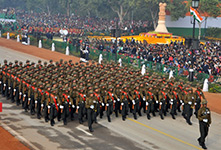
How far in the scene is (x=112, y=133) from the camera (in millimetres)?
15242

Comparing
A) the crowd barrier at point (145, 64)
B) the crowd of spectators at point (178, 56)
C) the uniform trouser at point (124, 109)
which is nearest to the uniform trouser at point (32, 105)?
the uniform trouser at point (124, 109)

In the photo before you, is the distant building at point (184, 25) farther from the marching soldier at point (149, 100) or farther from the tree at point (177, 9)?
the marching soldier at point (149, 100)

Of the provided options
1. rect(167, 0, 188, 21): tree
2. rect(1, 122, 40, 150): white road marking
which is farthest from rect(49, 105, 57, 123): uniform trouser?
rect(167, 0, 188, 21): tree

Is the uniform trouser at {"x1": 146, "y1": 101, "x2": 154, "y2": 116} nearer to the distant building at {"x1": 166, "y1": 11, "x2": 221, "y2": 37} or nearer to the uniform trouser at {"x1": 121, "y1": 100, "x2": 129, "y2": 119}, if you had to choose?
the uniform trouser at {"x1": 121, "y1": 100, "x2": 129, "y2": 119}

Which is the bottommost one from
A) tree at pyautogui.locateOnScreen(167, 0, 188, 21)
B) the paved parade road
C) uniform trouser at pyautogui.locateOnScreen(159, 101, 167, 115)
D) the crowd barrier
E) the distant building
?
the paved parade road

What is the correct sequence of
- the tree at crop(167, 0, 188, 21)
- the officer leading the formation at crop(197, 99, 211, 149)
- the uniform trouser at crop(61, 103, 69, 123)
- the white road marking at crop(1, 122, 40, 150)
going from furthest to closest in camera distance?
1. the tree at crop(167, 0, 188, 21)
2. the uniform trouser at crop(61, 103, 69, 123)
3. the officer leading the formation at crop(197, 99, 211, 149)
4. the white road marking at crop(1, 122, 40, 150)

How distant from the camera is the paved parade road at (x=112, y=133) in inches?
545

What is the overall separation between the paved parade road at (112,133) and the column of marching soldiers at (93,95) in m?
0.41

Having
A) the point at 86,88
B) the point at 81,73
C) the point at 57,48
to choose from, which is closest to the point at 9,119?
the point at 86,88

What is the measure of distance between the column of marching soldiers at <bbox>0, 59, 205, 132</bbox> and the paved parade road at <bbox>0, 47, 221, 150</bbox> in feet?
1.33

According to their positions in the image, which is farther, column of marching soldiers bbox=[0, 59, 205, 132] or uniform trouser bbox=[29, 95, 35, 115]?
uniform trouser bbox=[29, 95, 35, 115]

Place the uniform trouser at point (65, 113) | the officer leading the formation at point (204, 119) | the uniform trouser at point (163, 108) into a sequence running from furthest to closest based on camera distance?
the uniform trouser at point (163, 108) → the uniform trouser at point (65, 113) → the officer leading the formation at point (204, 119)

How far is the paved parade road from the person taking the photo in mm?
13844

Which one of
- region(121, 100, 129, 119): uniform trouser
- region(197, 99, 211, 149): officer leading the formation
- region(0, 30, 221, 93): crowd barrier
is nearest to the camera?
region(197, 99, 211, 149): officer leading the formation
